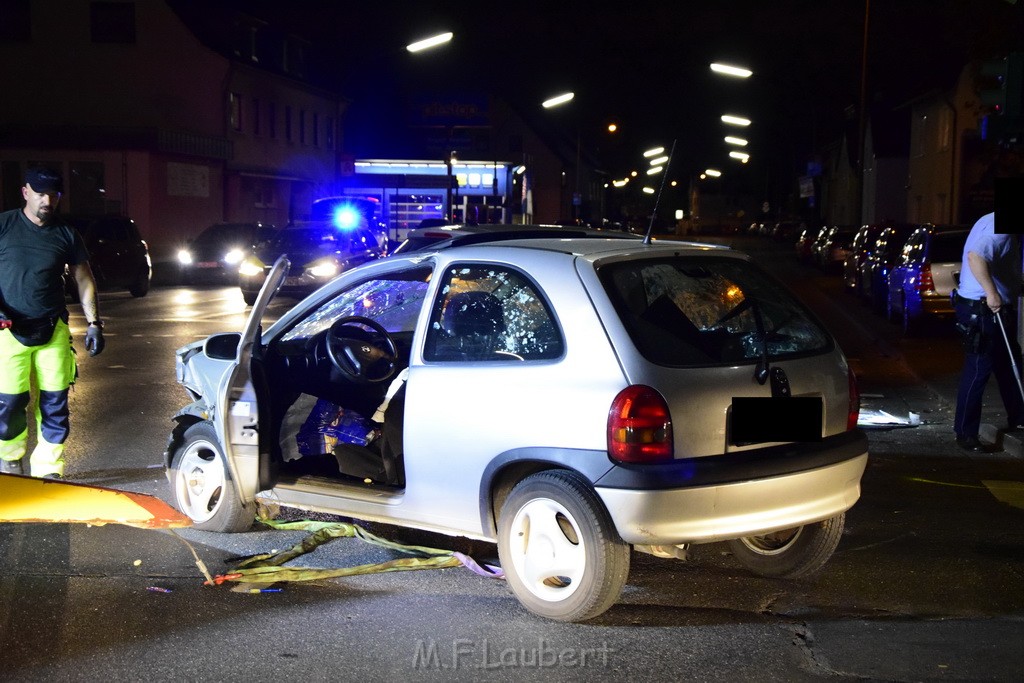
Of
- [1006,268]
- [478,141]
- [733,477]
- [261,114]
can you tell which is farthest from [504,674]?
[478,141]

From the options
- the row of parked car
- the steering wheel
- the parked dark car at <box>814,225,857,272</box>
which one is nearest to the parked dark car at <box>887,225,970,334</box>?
the row of parked car

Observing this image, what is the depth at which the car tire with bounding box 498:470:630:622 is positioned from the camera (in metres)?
5.08

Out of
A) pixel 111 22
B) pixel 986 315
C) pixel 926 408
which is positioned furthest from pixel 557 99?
pixel 986 315

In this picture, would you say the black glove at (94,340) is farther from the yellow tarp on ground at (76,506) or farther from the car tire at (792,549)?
the car tire at (792,549)

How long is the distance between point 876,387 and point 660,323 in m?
8.32

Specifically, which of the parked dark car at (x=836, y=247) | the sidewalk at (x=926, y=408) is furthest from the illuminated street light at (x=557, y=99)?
the sidewalk at (x=926, y=408)

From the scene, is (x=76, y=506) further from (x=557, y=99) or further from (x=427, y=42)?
(x=557, y=99)

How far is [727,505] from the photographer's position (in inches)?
201

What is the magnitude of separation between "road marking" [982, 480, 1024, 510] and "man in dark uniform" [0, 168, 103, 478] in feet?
18.3

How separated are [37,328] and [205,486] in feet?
5.05

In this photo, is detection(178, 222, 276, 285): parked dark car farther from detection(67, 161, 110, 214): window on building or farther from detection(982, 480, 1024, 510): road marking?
detection(982, 480, 1024, 510): road marking

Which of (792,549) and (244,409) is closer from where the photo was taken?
(792,549)

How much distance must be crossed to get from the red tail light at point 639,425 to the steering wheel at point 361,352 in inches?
66.4

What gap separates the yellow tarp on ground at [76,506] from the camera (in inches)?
257
